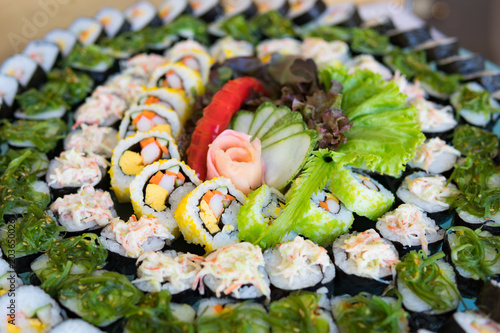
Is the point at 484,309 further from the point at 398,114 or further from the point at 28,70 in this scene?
the point at 28,70

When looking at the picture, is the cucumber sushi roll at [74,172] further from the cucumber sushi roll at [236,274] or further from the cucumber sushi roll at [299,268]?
the cucumber sushi roll at [299,268]

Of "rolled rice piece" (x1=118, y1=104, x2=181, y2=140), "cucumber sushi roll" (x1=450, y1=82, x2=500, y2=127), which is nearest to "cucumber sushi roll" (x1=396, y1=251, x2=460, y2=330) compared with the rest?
"cucumber sushi roll" (x1=450, y1=82, x2=500, y2=127)

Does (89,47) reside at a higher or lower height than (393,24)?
higher

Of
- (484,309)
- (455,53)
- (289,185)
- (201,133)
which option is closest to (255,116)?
(201,133)

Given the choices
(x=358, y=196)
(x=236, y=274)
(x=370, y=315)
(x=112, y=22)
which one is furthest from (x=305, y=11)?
Answer: (x=370, y=315)

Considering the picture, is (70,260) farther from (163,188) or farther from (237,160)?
(237,160)

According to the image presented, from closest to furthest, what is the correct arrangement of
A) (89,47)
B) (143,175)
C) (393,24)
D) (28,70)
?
(143,175), (28,70), (89,47), (393,24)
